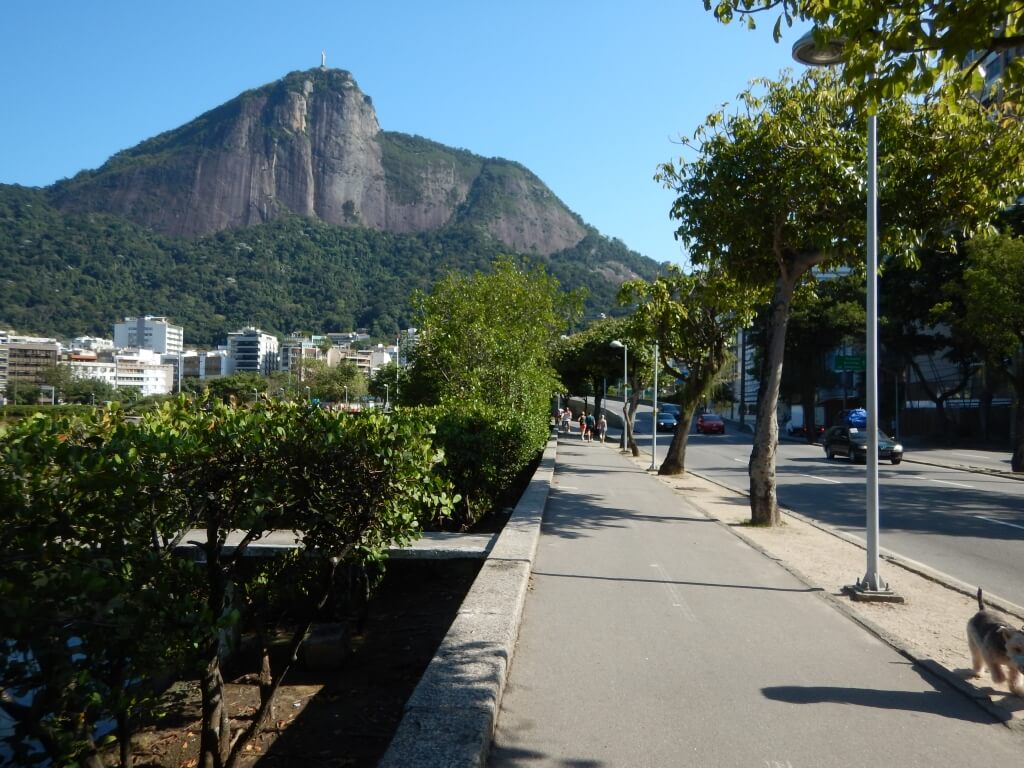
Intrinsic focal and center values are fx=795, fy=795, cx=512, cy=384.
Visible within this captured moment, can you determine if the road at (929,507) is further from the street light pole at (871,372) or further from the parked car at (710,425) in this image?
the parked car at (710,425)

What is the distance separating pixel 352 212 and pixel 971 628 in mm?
197711

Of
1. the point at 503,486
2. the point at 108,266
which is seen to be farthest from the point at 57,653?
the point at 108,266

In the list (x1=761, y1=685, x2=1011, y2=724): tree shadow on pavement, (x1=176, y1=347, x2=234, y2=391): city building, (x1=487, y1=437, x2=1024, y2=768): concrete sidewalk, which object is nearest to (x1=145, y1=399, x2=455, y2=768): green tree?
(x1=487, y1=437, x2=1024, y2=768): concrete sidewalk

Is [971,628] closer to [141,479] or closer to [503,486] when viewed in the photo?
[141,479]

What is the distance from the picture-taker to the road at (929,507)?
975 centimetres

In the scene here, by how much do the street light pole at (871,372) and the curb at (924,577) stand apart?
46 centimetres

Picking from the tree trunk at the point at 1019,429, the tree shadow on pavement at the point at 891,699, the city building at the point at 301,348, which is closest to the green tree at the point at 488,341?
the tree shadow on pavement at the point at 891,699

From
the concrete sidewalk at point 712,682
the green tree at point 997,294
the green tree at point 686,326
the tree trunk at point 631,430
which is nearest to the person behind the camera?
the concrete sidewalk at point 712,682

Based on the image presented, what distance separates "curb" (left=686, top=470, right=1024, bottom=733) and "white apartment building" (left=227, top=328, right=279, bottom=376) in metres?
116

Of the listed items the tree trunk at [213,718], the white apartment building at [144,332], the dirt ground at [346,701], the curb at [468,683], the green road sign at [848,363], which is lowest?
the dirt ground at [346,701]

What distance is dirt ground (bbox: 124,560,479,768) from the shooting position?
15.1ft

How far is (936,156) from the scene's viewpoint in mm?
10422

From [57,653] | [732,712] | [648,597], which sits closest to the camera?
[57,653]

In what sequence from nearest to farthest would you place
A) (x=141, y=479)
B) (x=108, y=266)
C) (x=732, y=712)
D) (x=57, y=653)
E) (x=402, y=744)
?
(x=57, y=653)
(x=141, y=479)
(x=402, y=744)
(x=732, y=712)
(x=108, y=266)
